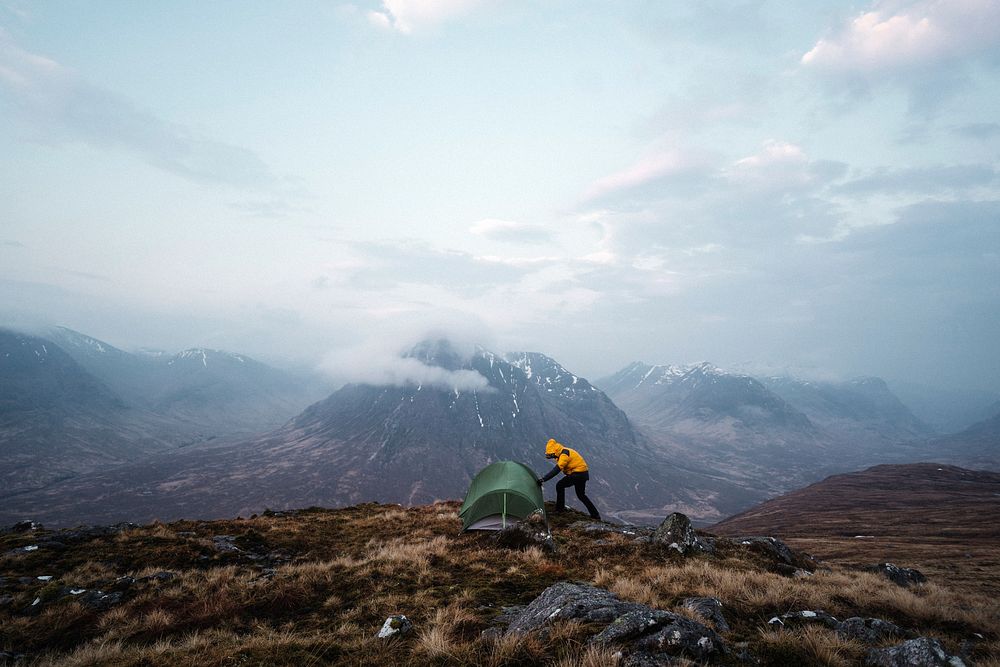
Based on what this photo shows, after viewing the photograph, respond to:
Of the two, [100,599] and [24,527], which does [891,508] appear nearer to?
[100,599]

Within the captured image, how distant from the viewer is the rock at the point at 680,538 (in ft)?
50.1

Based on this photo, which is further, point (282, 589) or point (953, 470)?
point (953, 470)

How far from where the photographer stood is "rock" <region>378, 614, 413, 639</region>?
25.1 ft

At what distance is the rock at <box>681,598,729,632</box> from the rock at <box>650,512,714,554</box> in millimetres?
7278

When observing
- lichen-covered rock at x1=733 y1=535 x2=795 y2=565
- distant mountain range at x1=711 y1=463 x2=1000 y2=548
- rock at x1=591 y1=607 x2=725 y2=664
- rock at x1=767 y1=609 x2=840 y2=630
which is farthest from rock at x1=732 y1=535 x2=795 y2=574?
distant mountain range at x1=711 y1=463 x2=1000 y2=548

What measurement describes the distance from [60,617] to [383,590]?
744cm

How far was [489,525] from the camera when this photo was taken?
710 inches

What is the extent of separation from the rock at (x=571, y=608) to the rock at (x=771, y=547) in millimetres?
12303

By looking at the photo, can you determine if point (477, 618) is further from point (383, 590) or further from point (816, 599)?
point (816, 599)

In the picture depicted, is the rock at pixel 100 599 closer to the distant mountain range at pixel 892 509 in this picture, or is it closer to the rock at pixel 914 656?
the rock at pixel 914 656

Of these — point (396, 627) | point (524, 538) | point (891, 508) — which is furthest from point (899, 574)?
point (891, 508)

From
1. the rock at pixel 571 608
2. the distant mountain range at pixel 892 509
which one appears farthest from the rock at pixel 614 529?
the distant mountain range at pixel 892 509

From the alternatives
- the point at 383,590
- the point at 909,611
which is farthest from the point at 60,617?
the point at 909,611

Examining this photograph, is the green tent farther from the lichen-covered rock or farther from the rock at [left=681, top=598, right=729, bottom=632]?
the rock at [left=681, top=598, right=729, bottom=632]
